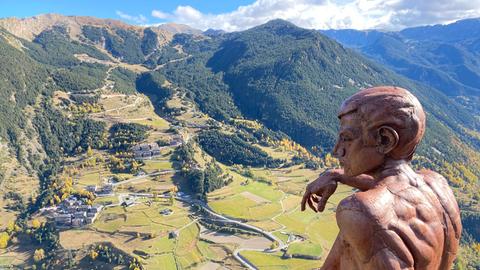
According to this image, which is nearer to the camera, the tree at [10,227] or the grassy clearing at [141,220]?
the grassy clearing at [141,220]

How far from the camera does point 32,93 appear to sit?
14050cm

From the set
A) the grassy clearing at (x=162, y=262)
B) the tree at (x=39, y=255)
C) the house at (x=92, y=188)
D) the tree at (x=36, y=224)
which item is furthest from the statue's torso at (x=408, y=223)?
the house at (x=92, y=188)

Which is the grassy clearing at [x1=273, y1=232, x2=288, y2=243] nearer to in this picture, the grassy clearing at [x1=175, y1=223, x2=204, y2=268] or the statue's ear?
the grassy clearing at [x1=175, y1=223, x2=204, y2=268]

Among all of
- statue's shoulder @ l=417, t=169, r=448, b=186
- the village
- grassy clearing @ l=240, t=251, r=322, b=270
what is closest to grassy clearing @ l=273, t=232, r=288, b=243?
grassy clearing @ l=240, t=251, r=322, b=270

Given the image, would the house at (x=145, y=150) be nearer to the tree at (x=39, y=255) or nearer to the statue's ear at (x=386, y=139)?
the tree at (x=39, y=255)

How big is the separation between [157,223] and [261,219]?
62.5 feet

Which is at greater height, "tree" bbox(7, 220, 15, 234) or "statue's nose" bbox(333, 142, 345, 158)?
"statue's nose" bbox(333, 142, 345, 158)

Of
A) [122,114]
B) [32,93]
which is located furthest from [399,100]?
[32,93]

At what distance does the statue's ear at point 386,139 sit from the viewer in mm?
4578

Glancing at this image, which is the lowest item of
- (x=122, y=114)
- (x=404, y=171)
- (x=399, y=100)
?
(x=122, y=114)

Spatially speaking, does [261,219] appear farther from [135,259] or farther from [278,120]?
[278,120]

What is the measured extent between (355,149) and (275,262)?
61.9m

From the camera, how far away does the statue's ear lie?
15.0ft

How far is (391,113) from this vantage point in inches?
178
